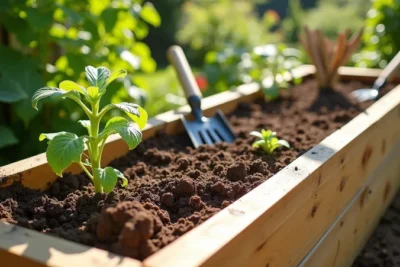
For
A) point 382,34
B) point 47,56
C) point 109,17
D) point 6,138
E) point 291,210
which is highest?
point 109,17

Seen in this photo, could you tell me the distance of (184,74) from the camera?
2.36m

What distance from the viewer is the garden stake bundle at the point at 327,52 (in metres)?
3.07

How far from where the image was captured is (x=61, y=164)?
122cm

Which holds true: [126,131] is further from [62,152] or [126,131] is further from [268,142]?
[268,142]

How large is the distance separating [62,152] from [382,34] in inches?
131

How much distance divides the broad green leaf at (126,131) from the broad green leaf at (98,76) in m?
0.10

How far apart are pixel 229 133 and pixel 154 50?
282 inches

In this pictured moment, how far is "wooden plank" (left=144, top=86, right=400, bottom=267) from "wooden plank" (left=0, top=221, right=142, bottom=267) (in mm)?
82

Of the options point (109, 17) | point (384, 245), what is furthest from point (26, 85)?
point (384, 245)

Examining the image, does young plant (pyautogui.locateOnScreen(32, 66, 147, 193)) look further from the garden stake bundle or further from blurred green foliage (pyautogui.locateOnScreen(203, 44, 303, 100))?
the garden stake bundle

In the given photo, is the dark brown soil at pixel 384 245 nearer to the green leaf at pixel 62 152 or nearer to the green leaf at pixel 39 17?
the green leaf at pixel 62 152

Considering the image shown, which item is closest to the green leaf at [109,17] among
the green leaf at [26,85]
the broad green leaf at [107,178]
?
the green leaf at [26,85]

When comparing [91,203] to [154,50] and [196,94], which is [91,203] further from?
[154,50]

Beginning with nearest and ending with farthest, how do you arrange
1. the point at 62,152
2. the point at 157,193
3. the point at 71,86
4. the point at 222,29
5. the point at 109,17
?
1. the point at 62,152
2. the point at 71,86
3. the point at 157,193
4. the point at 109,17
5. the point at 222,29
